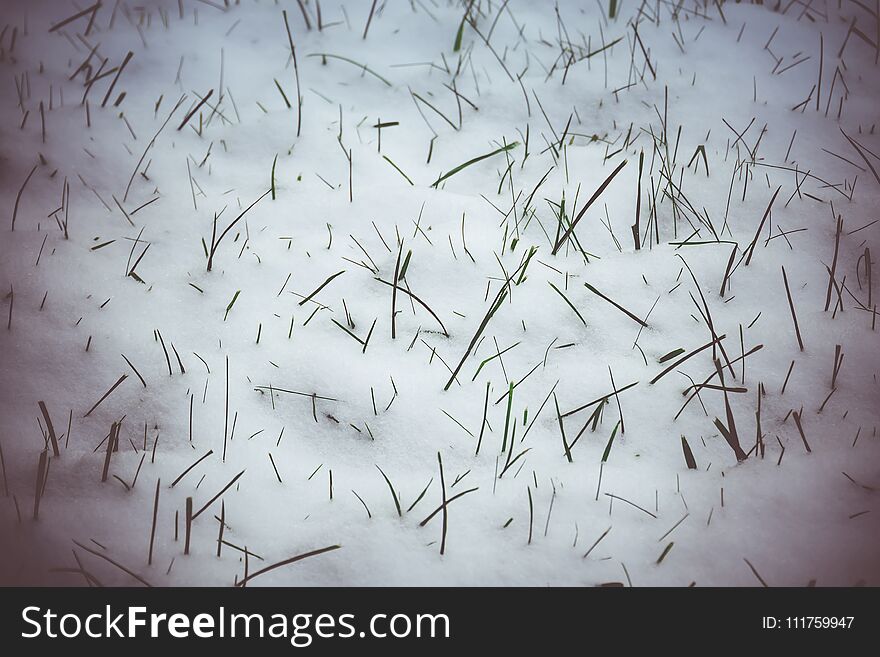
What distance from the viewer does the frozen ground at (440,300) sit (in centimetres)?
114

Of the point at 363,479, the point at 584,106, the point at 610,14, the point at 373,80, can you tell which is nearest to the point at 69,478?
the point at 363,479

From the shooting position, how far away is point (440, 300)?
1.55 m

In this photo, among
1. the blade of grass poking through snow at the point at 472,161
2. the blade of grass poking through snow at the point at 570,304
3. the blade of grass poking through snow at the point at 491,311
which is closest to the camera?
the blade of grass poking through snow at the point at 491,311

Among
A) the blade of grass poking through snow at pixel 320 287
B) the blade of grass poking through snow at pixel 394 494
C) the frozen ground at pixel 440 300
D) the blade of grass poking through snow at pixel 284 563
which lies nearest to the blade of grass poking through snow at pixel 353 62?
the frozen ground at pixel 440 300

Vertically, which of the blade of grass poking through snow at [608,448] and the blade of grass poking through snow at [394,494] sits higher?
the blade of grass poking through snow at [608,448]

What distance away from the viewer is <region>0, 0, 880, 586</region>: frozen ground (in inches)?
44.9

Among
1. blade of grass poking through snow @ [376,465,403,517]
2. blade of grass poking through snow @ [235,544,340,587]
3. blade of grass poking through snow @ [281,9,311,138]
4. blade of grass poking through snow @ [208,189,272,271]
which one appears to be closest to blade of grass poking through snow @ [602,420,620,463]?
blade of grass poking through snow @ [376,465,403,517]

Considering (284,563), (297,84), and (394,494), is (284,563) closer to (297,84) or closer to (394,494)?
(394,494)

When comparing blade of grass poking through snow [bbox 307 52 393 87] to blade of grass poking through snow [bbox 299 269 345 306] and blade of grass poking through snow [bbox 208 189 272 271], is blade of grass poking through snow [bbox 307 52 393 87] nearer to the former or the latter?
blade of grass poking through snow [bbox 208 189 272 271]

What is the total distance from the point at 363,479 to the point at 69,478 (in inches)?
22.3

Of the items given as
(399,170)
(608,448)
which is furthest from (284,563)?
(399,170)

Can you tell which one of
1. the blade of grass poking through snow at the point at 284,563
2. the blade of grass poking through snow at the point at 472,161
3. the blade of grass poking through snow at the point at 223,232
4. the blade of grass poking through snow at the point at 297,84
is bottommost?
the blade of grass poking through snow at the point at 284,563

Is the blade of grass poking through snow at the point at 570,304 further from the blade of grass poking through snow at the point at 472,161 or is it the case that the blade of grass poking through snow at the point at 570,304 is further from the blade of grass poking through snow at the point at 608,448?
the blade of grass poking through snow at the point at 472,161

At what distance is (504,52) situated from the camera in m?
2.33
